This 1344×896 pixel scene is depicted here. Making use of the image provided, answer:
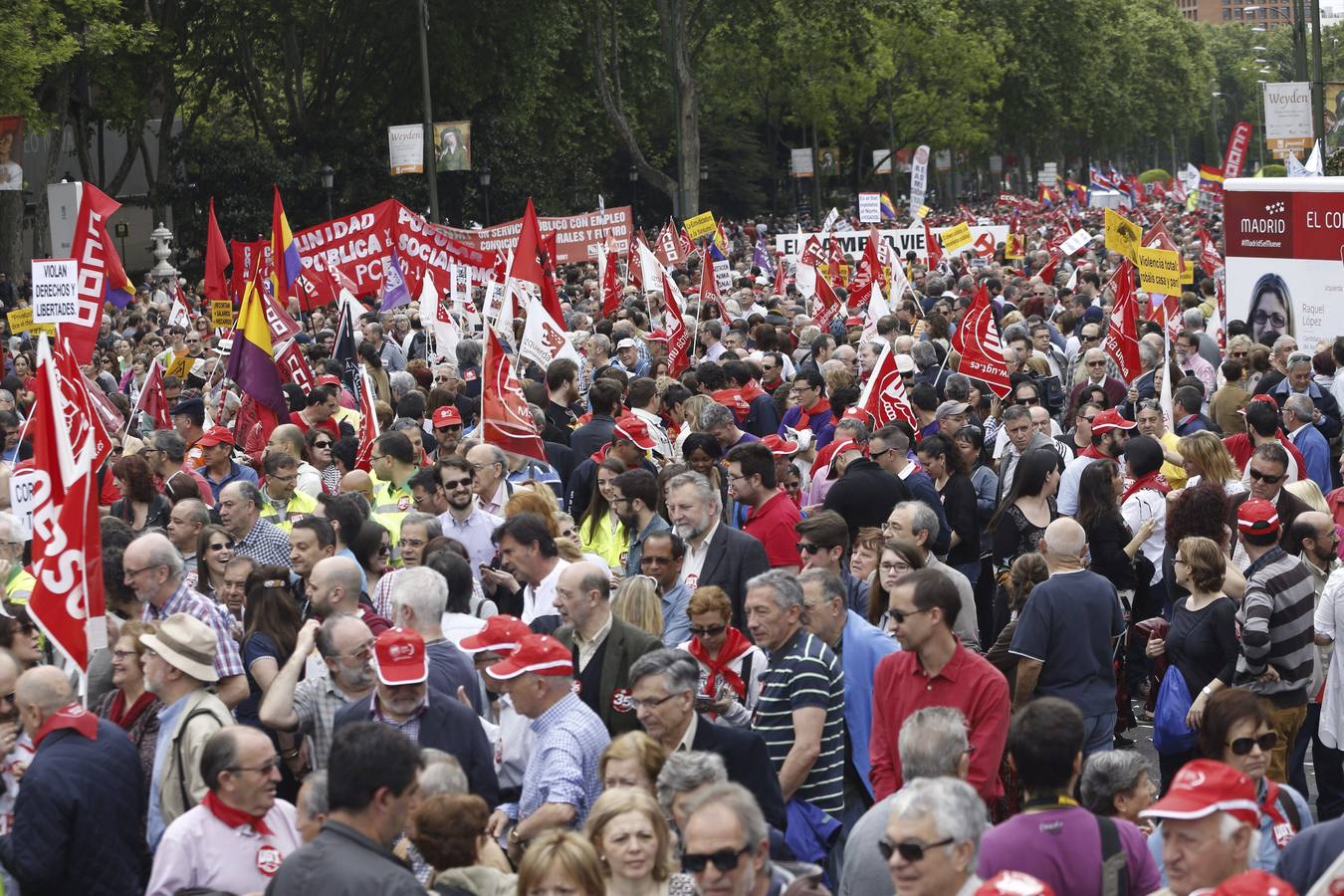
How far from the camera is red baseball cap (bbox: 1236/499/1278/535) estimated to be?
25.4 feet

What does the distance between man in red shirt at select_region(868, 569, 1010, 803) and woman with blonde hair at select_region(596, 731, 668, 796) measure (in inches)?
38.9

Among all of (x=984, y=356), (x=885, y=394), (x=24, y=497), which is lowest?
(x=24, y=497)

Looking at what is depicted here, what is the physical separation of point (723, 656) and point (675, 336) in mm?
10472

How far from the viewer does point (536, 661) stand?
6.12 metres

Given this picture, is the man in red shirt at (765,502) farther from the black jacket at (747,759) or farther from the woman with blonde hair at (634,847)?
the woman with blonde hair at (634,847)

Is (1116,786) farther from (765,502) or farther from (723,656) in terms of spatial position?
(765,502)

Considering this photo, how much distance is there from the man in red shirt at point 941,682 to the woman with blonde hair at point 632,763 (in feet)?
3.24

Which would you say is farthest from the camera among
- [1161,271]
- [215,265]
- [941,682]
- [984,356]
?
[215,265]

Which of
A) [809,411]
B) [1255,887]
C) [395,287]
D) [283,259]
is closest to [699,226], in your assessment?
[395,287]

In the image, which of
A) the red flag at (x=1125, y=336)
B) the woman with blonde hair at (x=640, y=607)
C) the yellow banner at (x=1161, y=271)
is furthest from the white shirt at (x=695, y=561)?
the yellow banner at (x=1161, y=271)

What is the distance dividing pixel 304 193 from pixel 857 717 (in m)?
41.8

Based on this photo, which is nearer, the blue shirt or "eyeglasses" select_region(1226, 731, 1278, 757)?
"eyeglasses" select_region(1226, 731, 1278, 757)

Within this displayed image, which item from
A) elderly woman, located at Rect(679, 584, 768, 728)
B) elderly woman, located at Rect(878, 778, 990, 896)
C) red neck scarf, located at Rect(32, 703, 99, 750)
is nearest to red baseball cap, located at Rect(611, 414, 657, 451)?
elderly woman, located at Rect(679, 584, 768, 728)

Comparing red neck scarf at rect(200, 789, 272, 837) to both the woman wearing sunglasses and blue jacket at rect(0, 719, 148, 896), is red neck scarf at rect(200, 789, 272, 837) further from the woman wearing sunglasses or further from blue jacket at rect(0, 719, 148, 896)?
the woman wearing sunglasses
